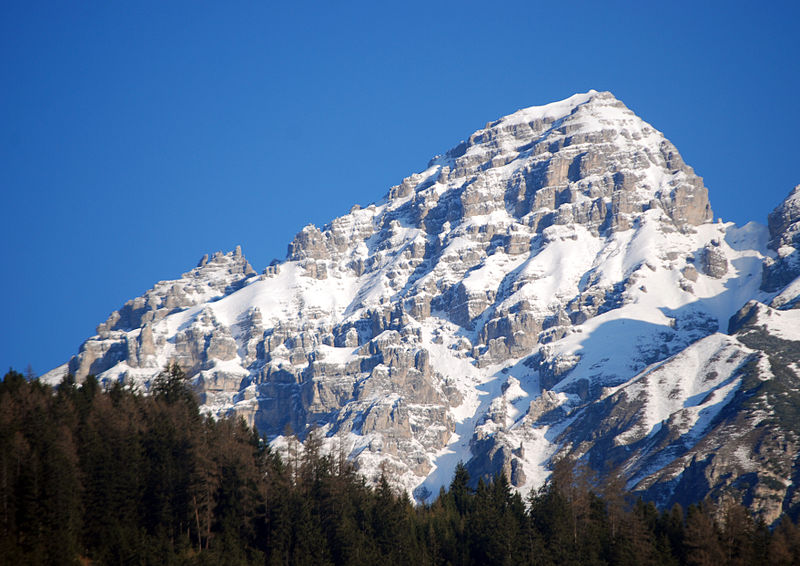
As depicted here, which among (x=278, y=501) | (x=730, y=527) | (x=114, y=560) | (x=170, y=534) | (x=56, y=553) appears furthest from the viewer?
(x=730, y=527)

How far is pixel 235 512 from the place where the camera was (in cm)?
16762

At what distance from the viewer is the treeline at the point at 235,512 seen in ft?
488

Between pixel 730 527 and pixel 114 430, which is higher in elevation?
pixel 114 430

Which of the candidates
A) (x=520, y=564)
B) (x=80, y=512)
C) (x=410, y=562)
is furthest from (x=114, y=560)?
(x=520, y=564)

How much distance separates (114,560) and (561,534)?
222 ft

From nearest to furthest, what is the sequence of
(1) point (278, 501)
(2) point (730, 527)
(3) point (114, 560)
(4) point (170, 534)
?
(3) point (114, 560) → (4) point (170, 534) → (1) point (278, 501) → (2) point (730, 527)

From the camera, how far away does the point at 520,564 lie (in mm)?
174250

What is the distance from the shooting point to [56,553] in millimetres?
140250

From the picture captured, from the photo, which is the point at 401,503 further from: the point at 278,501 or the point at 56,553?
the point at 56,553

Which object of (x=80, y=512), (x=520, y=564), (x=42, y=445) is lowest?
(x=520, y=564)

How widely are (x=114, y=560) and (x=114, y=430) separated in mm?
24482

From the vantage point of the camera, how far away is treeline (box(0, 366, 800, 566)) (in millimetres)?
148750

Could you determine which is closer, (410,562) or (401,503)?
(410,562)

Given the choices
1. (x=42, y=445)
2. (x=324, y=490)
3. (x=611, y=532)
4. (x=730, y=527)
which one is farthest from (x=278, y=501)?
(x=730, y=527)
